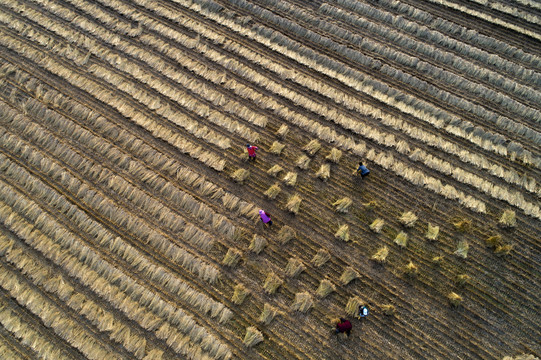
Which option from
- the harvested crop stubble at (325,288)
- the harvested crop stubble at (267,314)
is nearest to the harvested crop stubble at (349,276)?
the harvested crop stubble at (325,288)

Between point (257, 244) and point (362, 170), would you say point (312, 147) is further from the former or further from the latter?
point (257, 244)

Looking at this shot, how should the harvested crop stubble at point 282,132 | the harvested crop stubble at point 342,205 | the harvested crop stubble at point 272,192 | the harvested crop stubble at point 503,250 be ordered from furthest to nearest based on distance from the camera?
1. the harvested crop stubble at point 282,132
2. the harvested crop stubble at point 272,192
3. the harvested crop stubble at point 342,205
4. the harvested crop stubble at point 503,250

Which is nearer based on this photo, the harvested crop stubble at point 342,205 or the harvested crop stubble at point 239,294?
the harvested crop stubble at point 239,294

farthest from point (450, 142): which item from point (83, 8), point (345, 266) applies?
point (83, 8)

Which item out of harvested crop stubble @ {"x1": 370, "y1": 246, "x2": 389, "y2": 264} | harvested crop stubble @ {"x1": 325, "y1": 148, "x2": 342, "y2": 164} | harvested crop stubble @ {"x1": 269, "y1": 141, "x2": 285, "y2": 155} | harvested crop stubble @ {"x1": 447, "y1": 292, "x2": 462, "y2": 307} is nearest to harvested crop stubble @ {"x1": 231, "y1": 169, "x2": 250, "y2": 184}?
harvested crop stubble @ {"x1": 269, "y1": 141, "x2": 285, "y2": 155}

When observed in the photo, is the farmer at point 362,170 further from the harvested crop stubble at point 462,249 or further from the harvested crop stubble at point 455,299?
the harvested crop stubble at point 455,299

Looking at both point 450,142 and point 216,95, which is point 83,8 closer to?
point 216,95

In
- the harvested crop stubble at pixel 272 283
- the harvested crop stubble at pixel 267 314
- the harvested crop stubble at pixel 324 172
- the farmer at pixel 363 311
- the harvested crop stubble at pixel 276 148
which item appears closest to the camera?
the farmer at pixel 363 311

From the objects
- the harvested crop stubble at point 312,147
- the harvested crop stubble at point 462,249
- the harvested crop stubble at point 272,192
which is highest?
the harvested crop stubble at point 312,147
